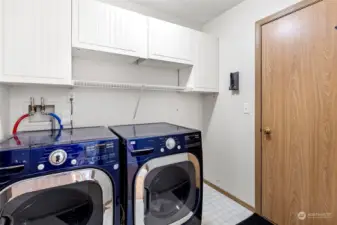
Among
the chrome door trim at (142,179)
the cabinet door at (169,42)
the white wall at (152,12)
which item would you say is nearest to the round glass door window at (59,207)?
the chrome door trim at (142,179)

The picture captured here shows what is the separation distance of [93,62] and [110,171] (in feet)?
4.24

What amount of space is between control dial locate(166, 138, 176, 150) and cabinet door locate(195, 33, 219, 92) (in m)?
1.08

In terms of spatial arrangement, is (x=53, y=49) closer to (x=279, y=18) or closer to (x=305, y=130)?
(x=279, y=18)

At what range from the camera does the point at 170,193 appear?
4.51 ft

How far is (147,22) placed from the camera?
71.7 inches

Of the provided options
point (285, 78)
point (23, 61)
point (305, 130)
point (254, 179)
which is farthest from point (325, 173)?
point (23, 61)

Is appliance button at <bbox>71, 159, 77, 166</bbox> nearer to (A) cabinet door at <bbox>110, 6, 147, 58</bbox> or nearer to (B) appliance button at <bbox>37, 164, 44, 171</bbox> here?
(B) appliance button at <bbox>37, 164, 44, 171</bbox>

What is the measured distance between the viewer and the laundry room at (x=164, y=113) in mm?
1056

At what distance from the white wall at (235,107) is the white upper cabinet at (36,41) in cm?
181

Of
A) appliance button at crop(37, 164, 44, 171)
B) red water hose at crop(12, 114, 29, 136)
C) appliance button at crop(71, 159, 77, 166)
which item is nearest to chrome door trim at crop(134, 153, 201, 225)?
appliance button at crop(71, 159, 77, 166)

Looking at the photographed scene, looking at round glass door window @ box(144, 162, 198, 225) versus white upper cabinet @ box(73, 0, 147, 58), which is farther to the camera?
white upper cabinet @ box(73, 0, 147, 58)

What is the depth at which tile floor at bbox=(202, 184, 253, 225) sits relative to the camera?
6.02ft

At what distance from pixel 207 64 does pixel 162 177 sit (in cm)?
158

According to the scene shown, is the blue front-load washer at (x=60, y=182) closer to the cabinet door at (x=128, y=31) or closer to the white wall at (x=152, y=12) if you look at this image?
the cabinet door at (x=128, y=31)
